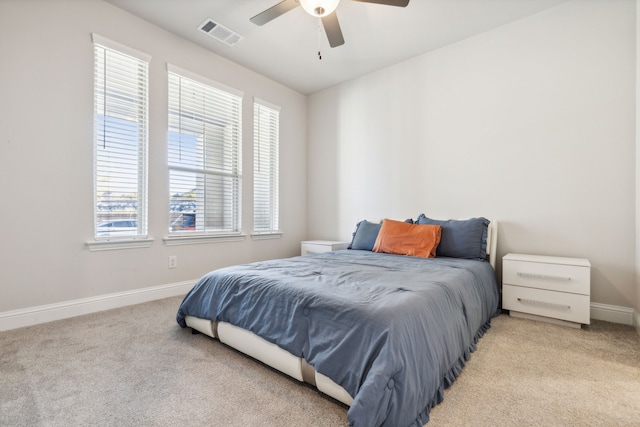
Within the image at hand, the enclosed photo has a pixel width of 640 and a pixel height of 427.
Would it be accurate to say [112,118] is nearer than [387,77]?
Yes

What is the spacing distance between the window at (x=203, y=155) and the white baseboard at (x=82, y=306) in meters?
0.61

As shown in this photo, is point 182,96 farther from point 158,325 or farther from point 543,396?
point 543,396

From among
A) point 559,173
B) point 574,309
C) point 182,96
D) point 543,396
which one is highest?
point 182,96

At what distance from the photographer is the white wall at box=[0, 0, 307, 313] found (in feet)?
7.27

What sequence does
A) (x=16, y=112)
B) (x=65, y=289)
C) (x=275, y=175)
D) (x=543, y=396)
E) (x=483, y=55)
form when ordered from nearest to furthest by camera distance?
1. (x=543, y=396)
2. (x=16, y=112)
3. (x=65, y=289)
4. (x=483, y=55)
5. (x=275, y=175)

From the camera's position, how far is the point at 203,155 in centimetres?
342

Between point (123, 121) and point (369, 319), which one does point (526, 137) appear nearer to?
point (369, 319)

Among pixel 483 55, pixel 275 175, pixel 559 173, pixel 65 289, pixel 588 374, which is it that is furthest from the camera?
pixel 275 175

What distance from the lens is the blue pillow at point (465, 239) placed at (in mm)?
2697

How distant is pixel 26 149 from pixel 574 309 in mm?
4377

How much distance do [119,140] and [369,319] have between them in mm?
2809

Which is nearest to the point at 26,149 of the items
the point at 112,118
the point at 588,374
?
the point at 112,118

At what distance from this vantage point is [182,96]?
323 centimetres

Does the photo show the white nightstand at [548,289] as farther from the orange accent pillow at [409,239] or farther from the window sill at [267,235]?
the window sill at [267,235]
